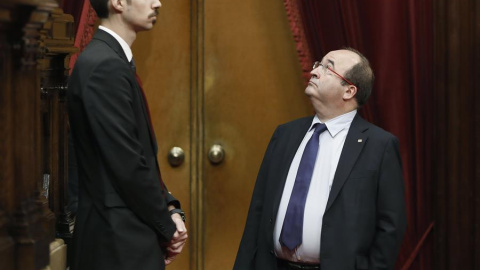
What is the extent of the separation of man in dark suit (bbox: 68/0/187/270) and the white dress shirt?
60 centimetres

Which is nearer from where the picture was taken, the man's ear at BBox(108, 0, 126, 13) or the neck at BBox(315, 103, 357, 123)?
the man's ear at BBox(108, 0, 126, 13)

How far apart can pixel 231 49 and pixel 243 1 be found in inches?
9.7

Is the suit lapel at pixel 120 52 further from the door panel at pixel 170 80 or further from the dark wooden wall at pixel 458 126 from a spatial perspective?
the dark wooden wall at pixel 458 126

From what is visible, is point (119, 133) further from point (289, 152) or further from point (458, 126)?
point (458, 126)

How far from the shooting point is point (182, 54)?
12.5ft

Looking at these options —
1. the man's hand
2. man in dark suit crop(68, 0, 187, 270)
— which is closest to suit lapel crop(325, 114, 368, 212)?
the man's hand

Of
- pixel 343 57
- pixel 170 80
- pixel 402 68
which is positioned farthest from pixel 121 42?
pixel 402 68

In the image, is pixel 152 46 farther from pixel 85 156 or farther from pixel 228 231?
pixel 85 156

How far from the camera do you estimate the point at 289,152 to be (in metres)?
2.87

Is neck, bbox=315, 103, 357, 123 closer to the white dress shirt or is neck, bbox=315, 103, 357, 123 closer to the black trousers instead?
the white dress shirt

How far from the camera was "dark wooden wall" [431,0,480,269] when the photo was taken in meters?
3.47

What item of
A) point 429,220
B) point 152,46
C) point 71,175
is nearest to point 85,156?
point 71,175

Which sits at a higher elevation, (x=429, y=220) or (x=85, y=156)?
(x=85, y=156)

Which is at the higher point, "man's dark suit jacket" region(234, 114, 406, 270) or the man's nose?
the man's nose
